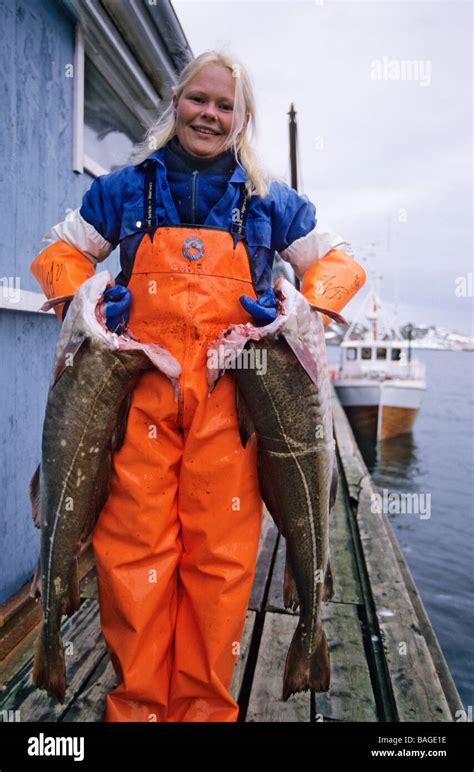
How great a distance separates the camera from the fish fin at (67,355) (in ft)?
6.78

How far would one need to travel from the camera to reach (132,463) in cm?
226

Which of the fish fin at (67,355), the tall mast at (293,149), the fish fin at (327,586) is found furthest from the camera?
the tall mast at (293,149)

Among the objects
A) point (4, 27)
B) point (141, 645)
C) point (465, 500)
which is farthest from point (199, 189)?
point (465, 500)

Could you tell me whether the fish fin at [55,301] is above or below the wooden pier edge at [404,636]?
above

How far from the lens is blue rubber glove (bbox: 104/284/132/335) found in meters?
2.16

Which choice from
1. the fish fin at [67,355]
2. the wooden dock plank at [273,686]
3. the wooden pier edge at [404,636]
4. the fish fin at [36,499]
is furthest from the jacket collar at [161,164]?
the wooden pier edge at [404,636]

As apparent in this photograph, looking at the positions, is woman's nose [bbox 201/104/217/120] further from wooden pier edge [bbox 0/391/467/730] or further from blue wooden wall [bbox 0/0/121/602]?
wooden pier edge [bbox 0/391/467/730]

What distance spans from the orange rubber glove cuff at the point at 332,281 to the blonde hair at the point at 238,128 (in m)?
0.40

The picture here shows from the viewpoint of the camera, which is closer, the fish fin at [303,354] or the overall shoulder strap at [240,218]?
the fish fin at [303,354]

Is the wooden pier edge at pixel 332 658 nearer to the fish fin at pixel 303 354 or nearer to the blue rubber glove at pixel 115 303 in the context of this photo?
the fish fin at pixel 303 354

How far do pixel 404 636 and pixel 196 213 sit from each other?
8.40ft

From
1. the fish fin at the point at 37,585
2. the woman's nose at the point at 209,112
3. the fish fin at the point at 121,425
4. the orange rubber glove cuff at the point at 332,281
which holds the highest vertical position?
the woman's nose at the point at 209,112

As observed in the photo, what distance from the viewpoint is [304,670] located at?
2.35 meters

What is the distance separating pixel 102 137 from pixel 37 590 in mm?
3973
